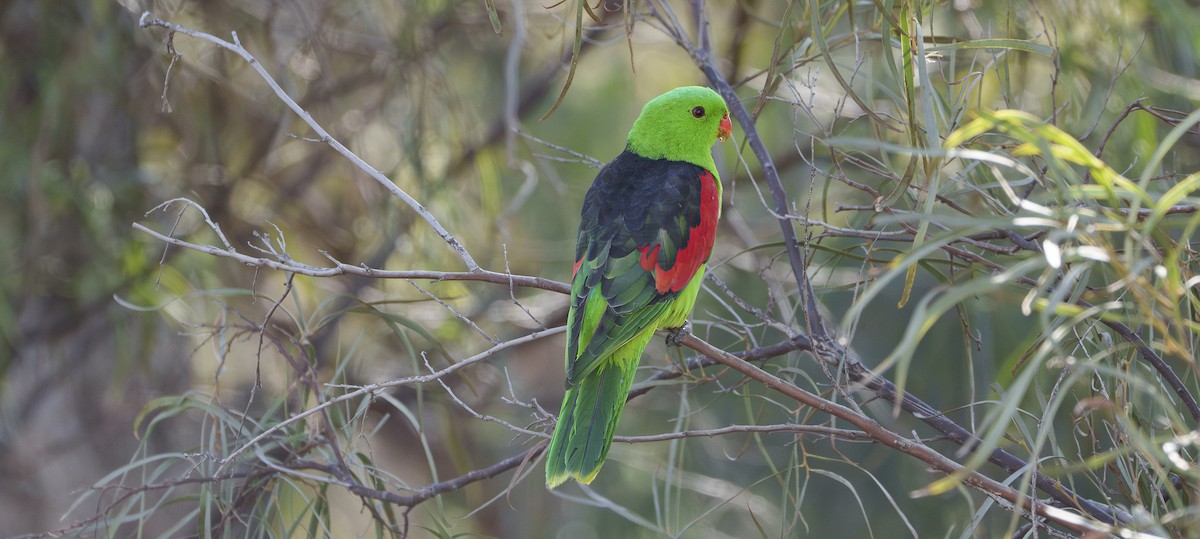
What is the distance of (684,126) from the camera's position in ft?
8.79

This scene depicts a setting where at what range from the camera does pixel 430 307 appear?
455 centimetres

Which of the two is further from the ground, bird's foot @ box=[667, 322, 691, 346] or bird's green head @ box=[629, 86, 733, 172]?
bird's green head @ box=[629, 86, 733, 172]

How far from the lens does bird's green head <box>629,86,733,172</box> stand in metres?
2.67

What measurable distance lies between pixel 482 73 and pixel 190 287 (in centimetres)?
182

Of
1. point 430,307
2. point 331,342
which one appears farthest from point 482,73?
point 331,342

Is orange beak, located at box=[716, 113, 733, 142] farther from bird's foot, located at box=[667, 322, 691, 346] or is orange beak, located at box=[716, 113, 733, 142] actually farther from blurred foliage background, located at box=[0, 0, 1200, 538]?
bird's foot, located at box=[667, 322, 691, 346]

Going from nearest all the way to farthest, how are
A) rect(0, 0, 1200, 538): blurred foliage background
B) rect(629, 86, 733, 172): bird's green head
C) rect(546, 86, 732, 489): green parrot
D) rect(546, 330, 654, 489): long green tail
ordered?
1. rect(546, 330, 654, 489): long green tail
2. rect(546, 86, 732, 489): green parrot
3. rect(629, 86, 733, 172): bird's green head
4. rect(0, 0, 1200, 538): blurred foliage background

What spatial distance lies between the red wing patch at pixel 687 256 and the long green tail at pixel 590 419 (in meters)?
0.15

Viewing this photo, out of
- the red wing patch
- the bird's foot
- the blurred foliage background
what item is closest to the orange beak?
the blurred foliage background

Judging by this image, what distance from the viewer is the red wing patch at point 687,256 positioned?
2.27m

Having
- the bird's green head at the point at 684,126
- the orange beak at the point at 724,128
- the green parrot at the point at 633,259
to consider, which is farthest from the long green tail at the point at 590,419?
the orange beak at the point at 724,128

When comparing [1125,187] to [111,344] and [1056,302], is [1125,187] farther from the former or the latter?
[111,344]

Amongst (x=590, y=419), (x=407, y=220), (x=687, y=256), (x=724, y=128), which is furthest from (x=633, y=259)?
(x=407, y=220)

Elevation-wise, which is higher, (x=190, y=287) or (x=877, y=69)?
(x=877, y=69)
